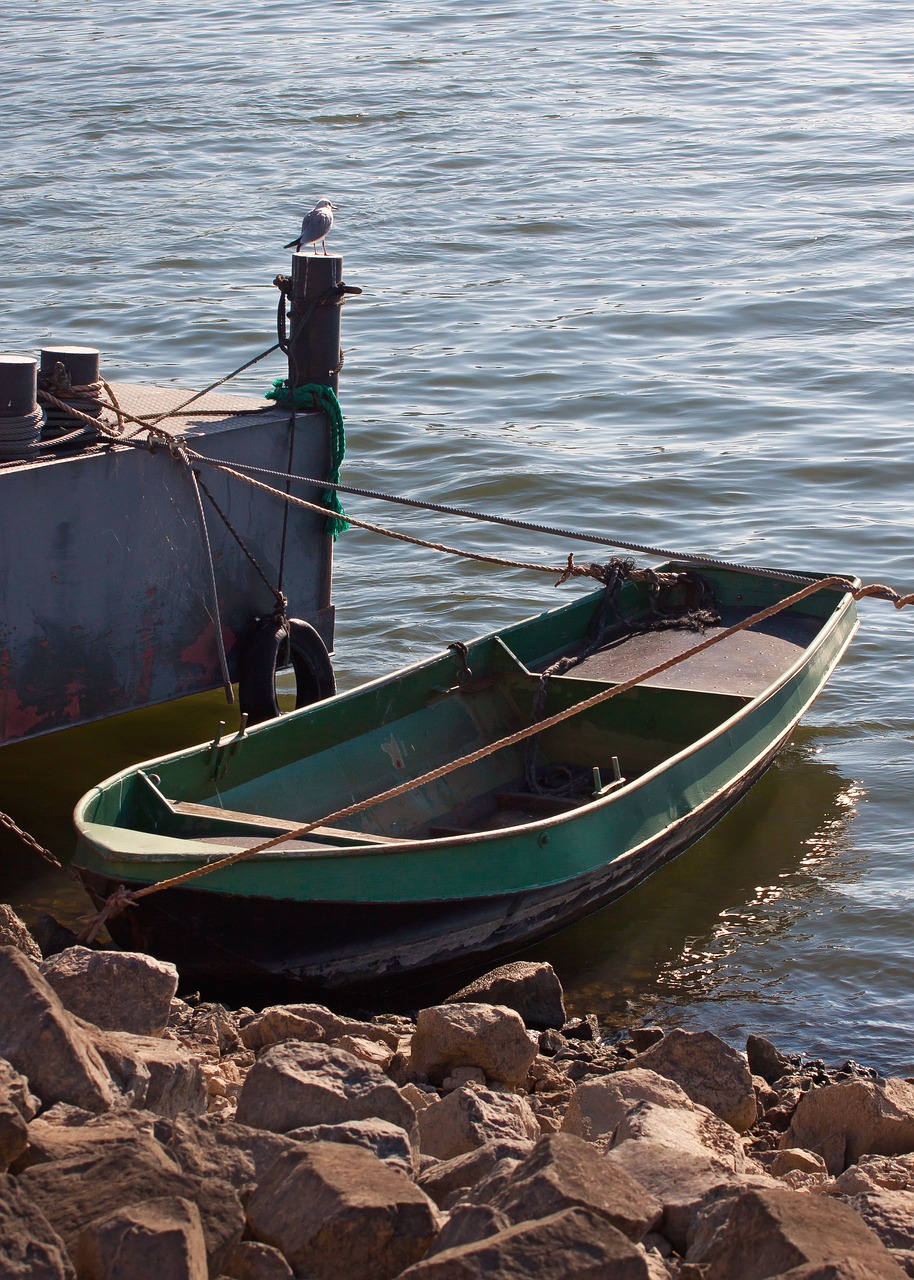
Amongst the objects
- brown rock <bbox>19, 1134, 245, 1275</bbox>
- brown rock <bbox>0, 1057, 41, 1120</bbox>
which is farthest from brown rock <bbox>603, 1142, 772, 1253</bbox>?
brown rock <bbox>0, 1057, 41, 1120</bbox>

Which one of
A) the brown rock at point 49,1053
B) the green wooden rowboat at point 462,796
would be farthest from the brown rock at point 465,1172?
the green wooden rowboat at point 462,796

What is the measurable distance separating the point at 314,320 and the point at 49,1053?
5.32 meters

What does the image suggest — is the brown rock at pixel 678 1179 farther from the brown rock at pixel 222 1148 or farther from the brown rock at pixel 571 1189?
the brown rock at pixel 222 1148

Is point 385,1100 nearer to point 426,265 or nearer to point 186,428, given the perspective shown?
point 186,428

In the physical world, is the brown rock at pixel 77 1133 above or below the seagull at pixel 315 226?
below

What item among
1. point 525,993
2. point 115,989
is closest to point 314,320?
point 525,993

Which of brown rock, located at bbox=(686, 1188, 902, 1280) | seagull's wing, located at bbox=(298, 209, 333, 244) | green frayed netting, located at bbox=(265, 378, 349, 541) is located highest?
seagull's wing, located at bbox=(298, 209, 333, 244)

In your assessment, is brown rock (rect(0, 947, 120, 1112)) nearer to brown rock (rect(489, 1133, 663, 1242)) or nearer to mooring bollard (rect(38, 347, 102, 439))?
brown rock (rect(489, 1133, 663, 1242))

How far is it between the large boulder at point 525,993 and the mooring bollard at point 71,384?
130 inches

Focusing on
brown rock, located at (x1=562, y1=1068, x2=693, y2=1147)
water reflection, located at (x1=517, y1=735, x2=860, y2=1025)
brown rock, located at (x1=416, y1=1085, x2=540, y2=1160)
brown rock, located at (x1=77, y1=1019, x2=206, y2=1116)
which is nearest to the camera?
brown rock, located at (x1=77, y1=1019, x2=206, y2=1116)

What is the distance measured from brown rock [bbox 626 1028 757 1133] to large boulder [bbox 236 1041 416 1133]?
4.28 ft

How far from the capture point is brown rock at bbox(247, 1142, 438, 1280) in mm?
3699

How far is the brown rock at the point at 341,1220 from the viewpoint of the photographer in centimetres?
370

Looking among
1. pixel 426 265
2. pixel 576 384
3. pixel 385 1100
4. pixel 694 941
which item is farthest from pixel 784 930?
pixel 426 265
